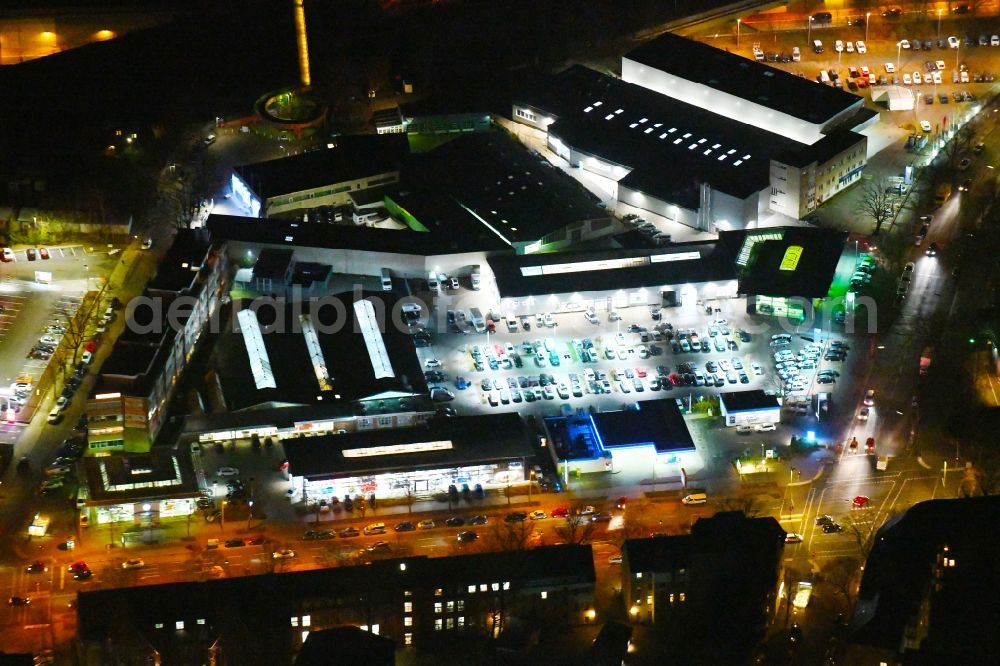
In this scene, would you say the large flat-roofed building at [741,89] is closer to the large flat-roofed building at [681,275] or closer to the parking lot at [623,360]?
the large flat-roofed building at [681,275]

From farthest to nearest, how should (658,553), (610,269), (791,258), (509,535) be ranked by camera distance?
(791,258), (610,269), (509,535), (658,553)

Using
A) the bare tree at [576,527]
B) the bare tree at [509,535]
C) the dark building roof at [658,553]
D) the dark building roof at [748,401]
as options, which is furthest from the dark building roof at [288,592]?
the dark building roof at [748,401]

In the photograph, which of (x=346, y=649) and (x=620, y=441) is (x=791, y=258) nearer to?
(x=620, y=441)

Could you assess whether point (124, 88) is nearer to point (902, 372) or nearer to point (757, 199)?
point (757, 199)

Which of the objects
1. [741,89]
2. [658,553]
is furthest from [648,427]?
[741,89]

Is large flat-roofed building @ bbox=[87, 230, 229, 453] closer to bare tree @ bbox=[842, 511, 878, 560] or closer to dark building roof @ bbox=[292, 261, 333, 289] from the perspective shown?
dark building roof @ bbox=[292, 261, 333, 289]

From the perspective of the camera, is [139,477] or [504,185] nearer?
[139,477]

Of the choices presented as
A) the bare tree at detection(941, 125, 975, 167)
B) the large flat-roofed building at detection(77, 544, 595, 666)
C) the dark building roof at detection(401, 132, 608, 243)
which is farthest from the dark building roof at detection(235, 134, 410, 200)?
the large flat-roofed building at detection(77, 544, 595, 666)

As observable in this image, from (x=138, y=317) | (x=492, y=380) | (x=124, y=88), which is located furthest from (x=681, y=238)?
(x=124, y=88)

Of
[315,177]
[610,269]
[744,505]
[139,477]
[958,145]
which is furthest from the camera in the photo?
[958,145]
